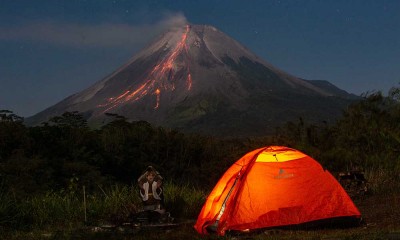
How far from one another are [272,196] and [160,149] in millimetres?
9530

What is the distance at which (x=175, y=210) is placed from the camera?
11008mm

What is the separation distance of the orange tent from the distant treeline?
175 inches

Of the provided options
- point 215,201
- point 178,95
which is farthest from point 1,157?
point 178,95

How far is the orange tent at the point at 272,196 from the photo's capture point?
9.39 metres

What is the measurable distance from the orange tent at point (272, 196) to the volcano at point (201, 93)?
7934 centimetres

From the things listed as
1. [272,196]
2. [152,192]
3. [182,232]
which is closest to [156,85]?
[152,192]

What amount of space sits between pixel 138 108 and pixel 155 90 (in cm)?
1366

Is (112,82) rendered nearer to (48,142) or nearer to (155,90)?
(155,90)

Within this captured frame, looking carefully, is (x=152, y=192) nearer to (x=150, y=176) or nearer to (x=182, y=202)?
(x=150, y=176)

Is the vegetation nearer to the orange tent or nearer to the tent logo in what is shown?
the orange tent

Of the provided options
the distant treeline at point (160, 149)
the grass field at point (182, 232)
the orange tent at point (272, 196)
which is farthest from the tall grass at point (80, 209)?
the distant treeline at point (160, 149)

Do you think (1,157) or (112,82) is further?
(112,82)

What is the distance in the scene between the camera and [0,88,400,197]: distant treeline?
14.3 metres

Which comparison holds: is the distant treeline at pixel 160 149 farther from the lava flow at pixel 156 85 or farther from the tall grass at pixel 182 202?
the lava flow at pixel 156 85
